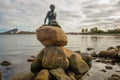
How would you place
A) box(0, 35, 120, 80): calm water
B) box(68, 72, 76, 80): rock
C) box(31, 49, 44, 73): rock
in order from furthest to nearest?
box(0, 35, 120, 80): calm water < box(31, 49, 44, 73): rock < box(68, 72, 76, 80): rock

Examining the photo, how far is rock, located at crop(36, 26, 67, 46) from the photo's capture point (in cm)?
1789

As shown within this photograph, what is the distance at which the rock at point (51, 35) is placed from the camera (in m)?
17.9

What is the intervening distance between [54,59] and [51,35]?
2362 mm

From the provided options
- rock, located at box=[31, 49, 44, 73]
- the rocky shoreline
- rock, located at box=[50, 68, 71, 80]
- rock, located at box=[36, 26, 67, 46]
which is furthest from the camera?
rock, located at box=[31, 49, 44, 73]

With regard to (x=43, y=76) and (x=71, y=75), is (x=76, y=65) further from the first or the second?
(x=43, y=76)

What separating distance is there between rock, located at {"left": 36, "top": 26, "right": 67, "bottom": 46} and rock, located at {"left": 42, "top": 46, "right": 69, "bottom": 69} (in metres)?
0.74

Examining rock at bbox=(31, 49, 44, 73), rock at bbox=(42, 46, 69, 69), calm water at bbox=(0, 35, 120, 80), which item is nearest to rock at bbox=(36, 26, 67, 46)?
rock at bbox=(42, 46, 69, 69)

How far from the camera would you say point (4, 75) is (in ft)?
66.3

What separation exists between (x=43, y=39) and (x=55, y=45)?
4.25 ft

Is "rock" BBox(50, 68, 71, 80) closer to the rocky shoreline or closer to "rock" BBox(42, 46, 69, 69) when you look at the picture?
the rocky shoreline

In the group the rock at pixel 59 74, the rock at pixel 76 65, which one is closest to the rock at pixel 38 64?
the rock at pixel 59 74

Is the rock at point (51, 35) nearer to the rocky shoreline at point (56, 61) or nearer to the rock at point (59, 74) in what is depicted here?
the rocky shoreline at point (56, 61)

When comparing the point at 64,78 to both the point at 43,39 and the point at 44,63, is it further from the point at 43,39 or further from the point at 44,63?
the point at 43,39

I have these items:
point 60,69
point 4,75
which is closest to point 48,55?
point 60,69
